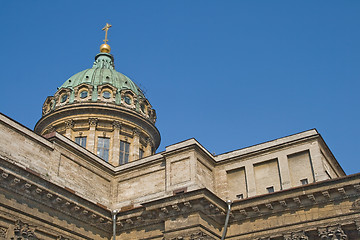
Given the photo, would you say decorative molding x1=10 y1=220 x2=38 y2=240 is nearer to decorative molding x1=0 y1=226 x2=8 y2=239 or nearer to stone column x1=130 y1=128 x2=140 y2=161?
decorative molding x1=0 y1=226 x2=8 y2=239

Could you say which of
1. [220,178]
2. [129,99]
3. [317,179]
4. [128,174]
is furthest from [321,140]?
[129,99]

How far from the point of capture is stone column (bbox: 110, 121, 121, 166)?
40781 millimetres

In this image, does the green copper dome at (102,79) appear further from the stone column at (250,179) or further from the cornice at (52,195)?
the stone column at (250,179)

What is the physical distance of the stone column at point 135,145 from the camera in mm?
42481

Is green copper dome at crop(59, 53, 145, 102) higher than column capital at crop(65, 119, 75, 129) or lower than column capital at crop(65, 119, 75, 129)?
higher

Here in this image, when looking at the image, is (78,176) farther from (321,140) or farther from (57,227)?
(321,140)

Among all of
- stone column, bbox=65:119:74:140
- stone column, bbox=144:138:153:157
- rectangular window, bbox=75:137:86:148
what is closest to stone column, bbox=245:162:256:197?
stone column, bbox=144:138:153:157

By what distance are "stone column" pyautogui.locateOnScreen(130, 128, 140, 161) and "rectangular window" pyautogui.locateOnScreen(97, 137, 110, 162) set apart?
90.5 inches

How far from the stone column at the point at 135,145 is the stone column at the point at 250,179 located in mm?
14932

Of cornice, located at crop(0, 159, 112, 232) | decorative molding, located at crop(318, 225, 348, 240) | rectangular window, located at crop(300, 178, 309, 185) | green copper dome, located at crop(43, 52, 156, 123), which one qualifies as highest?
green copper dome, located at crop(43, 52, 156, 123)

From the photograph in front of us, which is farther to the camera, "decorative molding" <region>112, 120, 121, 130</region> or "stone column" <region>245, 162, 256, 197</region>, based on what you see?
"decorative molding" <region>112, 120, 121, 130</region>

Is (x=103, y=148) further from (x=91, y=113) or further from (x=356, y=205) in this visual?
(x=356, y=205)

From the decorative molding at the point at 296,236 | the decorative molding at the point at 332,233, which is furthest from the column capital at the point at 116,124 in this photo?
the decorative molding at the point at 332,233

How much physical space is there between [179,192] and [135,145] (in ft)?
51.1
